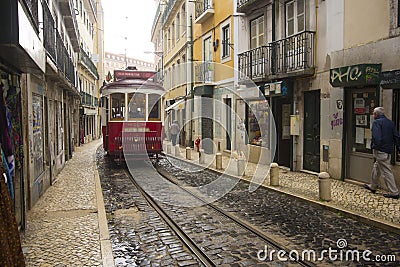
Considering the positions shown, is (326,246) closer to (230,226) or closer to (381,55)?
(230,226)

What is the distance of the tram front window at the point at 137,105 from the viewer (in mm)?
14219

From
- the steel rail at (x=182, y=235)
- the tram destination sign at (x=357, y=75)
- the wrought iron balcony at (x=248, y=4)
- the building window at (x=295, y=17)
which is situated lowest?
the steel rail at (x=182, y=235)

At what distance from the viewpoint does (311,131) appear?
39.5 ft

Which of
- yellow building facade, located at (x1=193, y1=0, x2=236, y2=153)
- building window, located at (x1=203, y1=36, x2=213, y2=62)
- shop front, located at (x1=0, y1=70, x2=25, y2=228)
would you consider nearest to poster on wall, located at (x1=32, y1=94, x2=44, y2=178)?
shop front, located at (x1=0, y1=70, x2=25, y2=228)

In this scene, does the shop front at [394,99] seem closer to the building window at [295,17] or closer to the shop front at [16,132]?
the building window at [295,17]

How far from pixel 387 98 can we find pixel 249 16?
338 inches

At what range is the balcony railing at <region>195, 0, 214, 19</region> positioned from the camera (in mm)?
19661

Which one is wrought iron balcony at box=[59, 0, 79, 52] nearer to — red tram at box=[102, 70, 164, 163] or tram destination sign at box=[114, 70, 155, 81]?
tram destination sign at box=[114, 70, 155, 81]

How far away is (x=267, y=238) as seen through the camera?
580 centimetres

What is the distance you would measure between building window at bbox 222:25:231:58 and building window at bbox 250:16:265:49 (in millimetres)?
2061

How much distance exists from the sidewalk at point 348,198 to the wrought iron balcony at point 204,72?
910 centimetres

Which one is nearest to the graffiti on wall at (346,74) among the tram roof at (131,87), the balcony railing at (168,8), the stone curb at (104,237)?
the stone curb at (104,237)

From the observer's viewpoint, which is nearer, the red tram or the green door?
the green door

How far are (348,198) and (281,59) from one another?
632 centimetres
